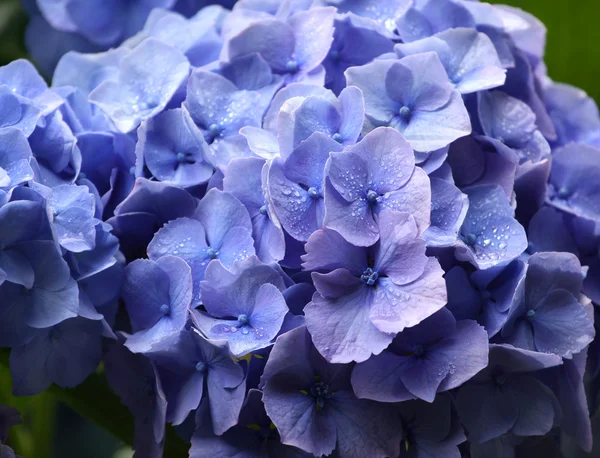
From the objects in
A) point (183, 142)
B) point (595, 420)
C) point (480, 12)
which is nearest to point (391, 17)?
point (480, 12)

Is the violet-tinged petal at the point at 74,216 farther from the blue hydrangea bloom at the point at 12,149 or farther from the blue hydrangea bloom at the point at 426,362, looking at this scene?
the blue hydrangea bloom at the point at 426,362

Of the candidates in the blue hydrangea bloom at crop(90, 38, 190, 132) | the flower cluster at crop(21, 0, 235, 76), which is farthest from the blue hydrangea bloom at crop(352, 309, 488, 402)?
the flower cluster at crop(21, 0, 235, 76)

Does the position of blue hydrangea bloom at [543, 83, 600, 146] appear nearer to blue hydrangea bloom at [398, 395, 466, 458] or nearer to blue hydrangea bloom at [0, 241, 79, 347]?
blue hydrangea bloom at [398, 395, 466, 458]

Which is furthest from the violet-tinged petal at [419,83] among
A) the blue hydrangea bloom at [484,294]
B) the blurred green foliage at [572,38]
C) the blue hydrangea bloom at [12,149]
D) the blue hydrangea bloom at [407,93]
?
the blurred green foliage at [572,38]

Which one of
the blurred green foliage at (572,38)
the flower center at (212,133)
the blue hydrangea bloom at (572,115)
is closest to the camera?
the flower center at (212,133)

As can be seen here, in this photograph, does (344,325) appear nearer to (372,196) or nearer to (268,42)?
(372,196)

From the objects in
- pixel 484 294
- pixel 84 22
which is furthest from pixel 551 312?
pixel 84 22

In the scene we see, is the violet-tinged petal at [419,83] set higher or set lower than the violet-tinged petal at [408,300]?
higher

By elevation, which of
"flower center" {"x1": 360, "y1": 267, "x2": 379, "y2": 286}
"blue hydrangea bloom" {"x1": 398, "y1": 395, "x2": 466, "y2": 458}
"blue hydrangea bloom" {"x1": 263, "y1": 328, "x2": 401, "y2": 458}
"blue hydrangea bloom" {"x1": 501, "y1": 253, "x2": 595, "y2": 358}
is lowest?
"blue hydrangea bloom" {"x1": 398, "y1": 395, "x2": 466, "y2": 458}

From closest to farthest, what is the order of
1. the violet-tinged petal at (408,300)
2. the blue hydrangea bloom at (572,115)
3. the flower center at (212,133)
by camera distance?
the violet-tinged petal at (408,300) < the flower center at (212,133) < the blue hydrangea bloom at (572,115)
